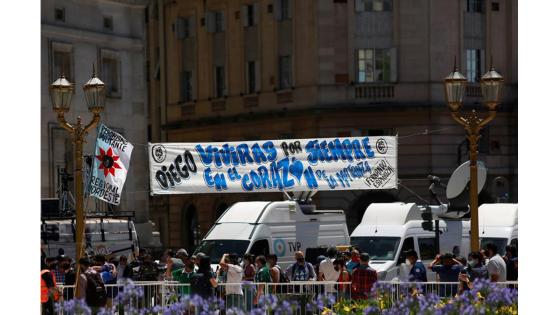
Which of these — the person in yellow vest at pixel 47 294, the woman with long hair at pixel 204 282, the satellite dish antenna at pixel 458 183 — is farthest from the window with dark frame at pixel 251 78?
the person in yellow vest at pixel 47 294

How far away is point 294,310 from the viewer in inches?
778

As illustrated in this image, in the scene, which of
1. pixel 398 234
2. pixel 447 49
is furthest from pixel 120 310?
pixel 447 49

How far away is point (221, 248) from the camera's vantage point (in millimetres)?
32969

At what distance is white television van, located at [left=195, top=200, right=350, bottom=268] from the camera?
1298 inches

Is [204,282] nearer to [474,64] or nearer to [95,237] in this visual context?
[95,237]

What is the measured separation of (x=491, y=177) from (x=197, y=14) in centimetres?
1539

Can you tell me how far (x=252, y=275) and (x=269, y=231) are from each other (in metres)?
6.49

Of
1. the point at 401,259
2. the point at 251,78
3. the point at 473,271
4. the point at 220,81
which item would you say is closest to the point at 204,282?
the point at 473,271

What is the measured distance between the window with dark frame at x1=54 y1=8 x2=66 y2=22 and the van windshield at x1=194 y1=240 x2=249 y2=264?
14433mm

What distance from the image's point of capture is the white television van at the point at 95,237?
114ft

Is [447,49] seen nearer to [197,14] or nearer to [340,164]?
[197,14]

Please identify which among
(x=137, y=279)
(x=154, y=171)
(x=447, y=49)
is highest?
(x=447, y=49)

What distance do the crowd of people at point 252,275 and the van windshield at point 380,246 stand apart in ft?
10.3

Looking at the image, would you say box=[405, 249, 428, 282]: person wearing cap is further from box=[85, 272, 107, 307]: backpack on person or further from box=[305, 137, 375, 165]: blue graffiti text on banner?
box=[85, 272, 107, 307]: backpack on person
